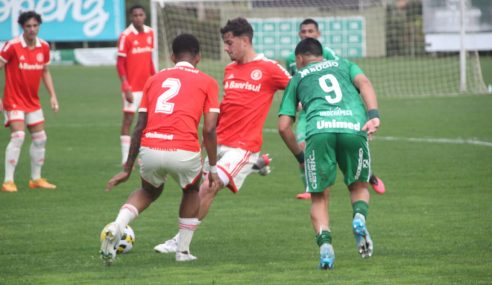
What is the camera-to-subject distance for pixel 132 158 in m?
8.72

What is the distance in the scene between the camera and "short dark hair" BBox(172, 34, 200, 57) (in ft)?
29.5

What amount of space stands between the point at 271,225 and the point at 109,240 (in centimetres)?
308

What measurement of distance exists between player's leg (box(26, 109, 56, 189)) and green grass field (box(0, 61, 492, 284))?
0.28m

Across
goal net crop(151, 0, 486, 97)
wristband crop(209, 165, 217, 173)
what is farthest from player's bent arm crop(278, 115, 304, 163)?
goal net crop(151, 0, 486, 97)

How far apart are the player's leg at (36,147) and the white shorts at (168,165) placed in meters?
5.95

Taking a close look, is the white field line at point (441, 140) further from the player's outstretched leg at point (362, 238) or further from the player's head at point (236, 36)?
the player's outstretched leg at point (362, 238)

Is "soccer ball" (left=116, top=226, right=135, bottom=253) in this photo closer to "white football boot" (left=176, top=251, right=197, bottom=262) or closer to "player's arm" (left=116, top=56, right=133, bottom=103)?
"white football boot" (left=176, top=251, right=197, bottom=262)

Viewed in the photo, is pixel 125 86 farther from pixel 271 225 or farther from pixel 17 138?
pixel 271 225

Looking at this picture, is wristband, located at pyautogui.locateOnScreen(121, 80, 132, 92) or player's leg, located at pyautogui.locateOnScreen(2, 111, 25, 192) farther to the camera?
wristband, located at pyautogui.locateOnScreen(121, 80, 132, 92)

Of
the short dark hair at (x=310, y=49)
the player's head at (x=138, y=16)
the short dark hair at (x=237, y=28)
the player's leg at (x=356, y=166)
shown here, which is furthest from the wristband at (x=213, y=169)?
the player's head at (x=138, y=16)

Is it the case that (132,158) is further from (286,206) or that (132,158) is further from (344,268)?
(286,206)

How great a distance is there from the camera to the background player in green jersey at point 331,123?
852cm

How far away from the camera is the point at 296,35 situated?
37062 mm

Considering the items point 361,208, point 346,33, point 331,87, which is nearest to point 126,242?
point 361,208
